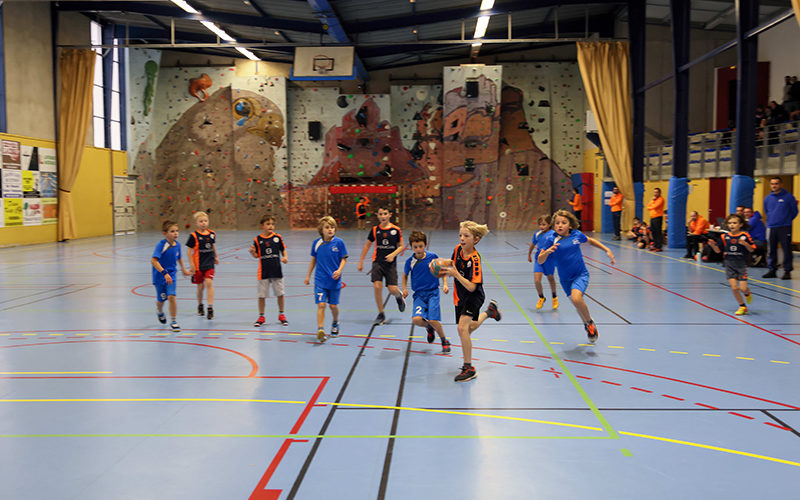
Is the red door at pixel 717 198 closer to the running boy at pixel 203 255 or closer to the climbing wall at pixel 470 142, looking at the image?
the climbing wall at pixel 470 142

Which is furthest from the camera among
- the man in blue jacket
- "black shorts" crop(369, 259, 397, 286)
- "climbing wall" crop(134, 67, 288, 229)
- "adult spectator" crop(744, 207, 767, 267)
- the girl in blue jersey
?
"climbing wall" crop(134, 67, 288, 229)

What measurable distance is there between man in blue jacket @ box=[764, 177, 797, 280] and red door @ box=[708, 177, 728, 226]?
7935mm

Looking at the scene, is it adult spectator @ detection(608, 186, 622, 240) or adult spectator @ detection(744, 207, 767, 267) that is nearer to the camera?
adult spectator @ detection(744, 207, 767, 267)

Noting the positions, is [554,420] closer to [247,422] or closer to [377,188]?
[247,422]

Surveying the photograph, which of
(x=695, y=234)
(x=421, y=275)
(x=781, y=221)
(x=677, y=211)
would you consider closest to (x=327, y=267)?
(x=421, y=275)

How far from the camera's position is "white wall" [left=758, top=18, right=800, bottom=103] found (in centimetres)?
2344

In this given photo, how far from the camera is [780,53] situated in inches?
965

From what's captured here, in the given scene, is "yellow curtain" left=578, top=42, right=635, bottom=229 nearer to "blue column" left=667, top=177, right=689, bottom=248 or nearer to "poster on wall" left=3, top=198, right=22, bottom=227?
"blue column" left=667, top=177, right=689, bottom=248

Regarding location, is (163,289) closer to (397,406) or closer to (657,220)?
(397,406)

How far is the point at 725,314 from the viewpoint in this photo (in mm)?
9703

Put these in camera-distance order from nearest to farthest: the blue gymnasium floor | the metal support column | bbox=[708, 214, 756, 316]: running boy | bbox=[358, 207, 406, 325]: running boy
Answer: the blue gymnasium floor, bbox=[358, 207, 406, 325]: running boy, bbox=[708, 214, 756, 316]: running boy, the metal support column

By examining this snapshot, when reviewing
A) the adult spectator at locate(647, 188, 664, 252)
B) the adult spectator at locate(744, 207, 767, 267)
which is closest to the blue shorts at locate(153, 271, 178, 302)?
the adult spectator at locate(744, 207, 767, 267)

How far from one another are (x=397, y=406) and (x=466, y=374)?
1.07 metres

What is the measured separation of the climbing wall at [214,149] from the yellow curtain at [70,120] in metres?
6.70
